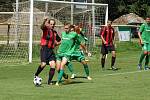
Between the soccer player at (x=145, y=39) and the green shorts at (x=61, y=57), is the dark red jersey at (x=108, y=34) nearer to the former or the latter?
the soccer player at (x=145, y=39)

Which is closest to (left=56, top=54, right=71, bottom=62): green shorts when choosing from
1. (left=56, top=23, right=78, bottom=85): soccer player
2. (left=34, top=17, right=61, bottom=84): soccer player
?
(left=56, top=23, right=78, bottom=85): soccer player

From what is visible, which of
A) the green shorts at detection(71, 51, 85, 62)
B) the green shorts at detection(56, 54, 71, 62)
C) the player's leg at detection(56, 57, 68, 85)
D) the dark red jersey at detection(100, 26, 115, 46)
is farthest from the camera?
the dark red jersey at detection(100, 26, 115, 46)

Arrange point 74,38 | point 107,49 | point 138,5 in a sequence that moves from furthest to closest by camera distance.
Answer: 1. point 138,5
2. point 107,49
3. point 74,38

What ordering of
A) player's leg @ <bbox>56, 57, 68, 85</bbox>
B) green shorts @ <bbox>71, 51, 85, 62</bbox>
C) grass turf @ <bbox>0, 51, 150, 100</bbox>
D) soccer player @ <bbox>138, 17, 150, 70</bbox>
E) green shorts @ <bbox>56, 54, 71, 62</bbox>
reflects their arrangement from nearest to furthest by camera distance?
grass turf @ <bbox>0, 51, 150, 100</bbox> < player's leg @ <bbox>56, 57, 68, 85</bbox> < green shorts @ <bbox>56, 54, 71, 62</bbox> < green shorts @ <bbox>71, 51, 85, 62</bbox> < soccer player @ <bbox>138, 17, 150, 70</bbox>

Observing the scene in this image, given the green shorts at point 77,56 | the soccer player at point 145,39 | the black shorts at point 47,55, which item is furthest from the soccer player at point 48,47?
the soccer player at point 145,39

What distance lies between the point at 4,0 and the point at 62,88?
5794 cm

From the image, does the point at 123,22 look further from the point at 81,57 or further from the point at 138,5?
the point at 81,57

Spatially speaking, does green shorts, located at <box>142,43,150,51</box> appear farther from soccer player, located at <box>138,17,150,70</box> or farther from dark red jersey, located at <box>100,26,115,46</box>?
dark red jersey, located at <box>100,26,115,46</box>

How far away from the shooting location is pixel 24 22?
27.9m

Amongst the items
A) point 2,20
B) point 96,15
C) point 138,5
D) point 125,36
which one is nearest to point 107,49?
point 96,15

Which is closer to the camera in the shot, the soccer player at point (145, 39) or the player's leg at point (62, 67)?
the player's leg at point (62, 67)

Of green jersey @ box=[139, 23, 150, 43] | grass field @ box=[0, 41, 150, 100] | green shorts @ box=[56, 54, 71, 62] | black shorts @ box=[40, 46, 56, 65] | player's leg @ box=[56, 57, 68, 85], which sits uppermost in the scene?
green jersey @ box=[139, 23, 150, 43]

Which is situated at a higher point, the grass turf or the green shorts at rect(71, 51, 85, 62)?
the green shorts at rect(71, 51, 85, 62)

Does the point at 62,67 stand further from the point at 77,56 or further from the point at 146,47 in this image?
the point at 146,47
